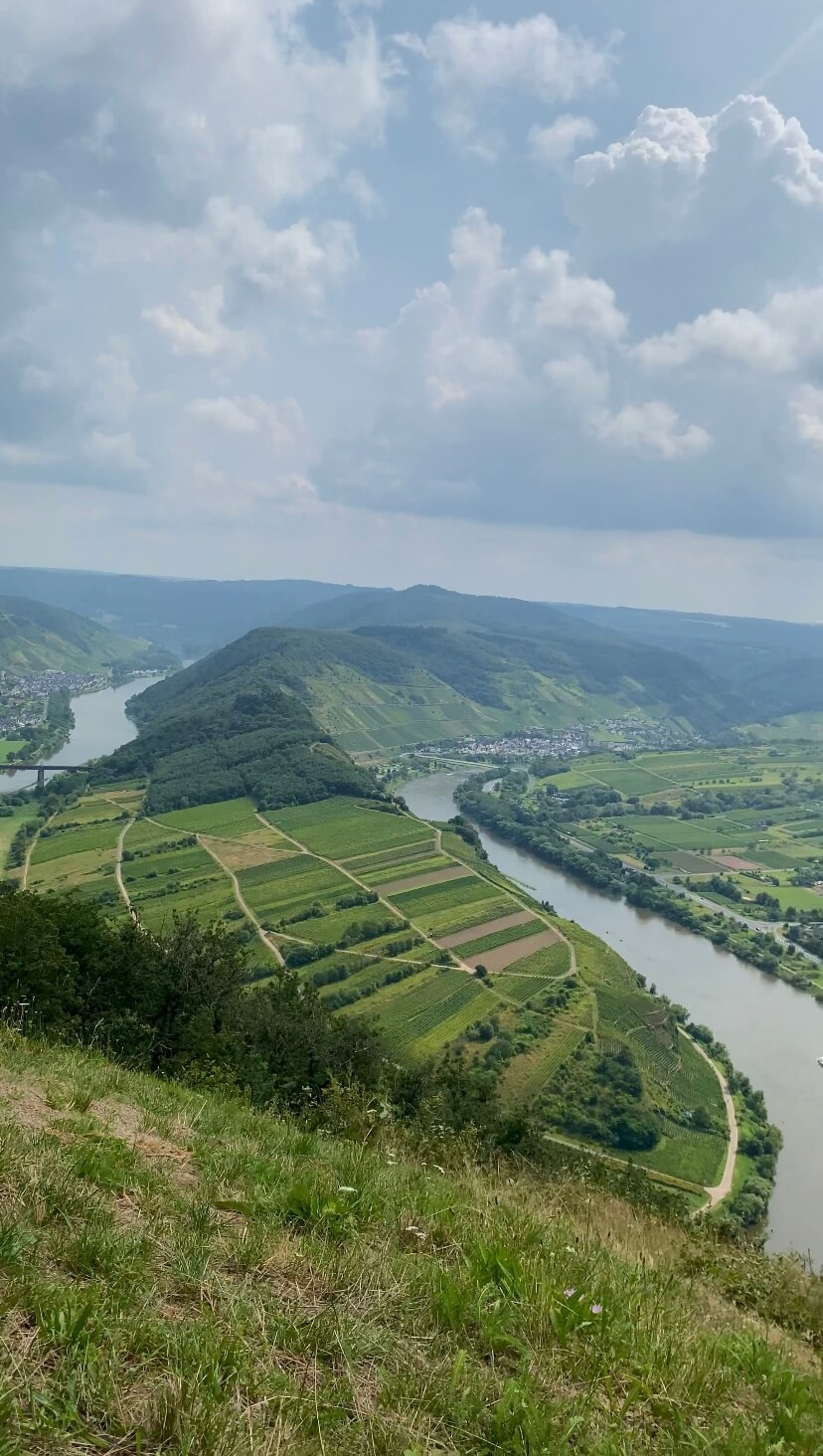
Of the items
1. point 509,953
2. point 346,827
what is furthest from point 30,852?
point 509,953

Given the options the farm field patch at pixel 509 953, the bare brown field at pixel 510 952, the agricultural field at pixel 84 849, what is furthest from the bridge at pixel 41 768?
the bare brown field at pixel 510 952

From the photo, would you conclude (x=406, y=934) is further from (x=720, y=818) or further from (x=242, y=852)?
(x=720, y=818)

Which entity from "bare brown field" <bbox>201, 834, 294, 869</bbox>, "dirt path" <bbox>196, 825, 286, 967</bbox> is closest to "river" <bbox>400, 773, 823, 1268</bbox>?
"bare brown field" <bbox>201, 834, 294, 869</bbox>

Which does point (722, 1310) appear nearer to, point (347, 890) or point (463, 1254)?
point (463, 1254)

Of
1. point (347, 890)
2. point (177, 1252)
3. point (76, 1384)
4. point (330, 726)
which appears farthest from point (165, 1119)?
point (330, 726)

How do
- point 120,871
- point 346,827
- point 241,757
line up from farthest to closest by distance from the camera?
1. point 241,757
2. point 346,827
3. point 120,871
